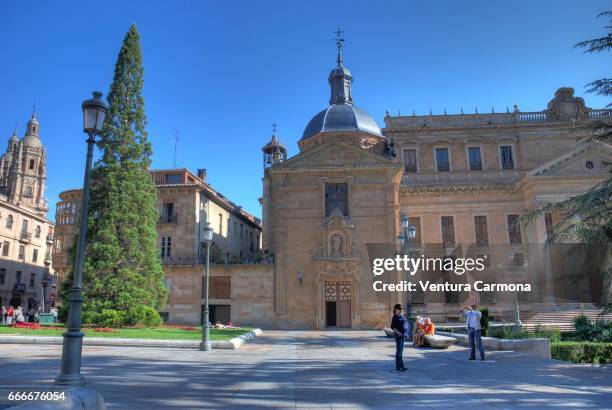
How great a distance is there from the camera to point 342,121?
4319 centimetres

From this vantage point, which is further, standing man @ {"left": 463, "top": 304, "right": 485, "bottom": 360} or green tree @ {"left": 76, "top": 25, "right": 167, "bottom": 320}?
green tree @ {"left": 76, "top": 25, "right": 167, "bottom": 320}

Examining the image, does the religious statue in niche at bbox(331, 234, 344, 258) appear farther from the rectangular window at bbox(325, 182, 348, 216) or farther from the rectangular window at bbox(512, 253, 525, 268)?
the rectangular window at bbox(512, 253, 525, 268)

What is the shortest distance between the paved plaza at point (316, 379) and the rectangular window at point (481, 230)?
93.6 ft

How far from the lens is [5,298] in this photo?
168 ft

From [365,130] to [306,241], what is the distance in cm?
1452

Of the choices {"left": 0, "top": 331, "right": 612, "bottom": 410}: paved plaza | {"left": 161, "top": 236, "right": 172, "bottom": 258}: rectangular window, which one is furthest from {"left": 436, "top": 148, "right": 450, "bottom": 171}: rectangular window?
{"left": 0, "top": 331, "right": 612, "bottom": 410}: paved plaza

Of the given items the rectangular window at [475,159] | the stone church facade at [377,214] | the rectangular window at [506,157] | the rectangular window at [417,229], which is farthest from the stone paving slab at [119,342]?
the rectangular window at [506,157]

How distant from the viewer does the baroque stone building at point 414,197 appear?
32.6m

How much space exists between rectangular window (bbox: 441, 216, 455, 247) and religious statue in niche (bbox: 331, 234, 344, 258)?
12975 millimetres

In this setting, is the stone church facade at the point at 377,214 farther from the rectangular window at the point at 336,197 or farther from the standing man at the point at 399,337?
the standing man at the point at 399,337

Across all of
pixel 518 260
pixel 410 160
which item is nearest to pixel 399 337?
pixel 518 260

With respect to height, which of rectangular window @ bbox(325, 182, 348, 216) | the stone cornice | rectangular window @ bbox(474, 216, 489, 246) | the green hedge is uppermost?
the stone cornice

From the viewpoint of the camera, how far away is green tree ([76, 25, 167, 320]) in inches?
938

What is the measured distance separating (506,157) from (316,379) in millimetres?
40089
